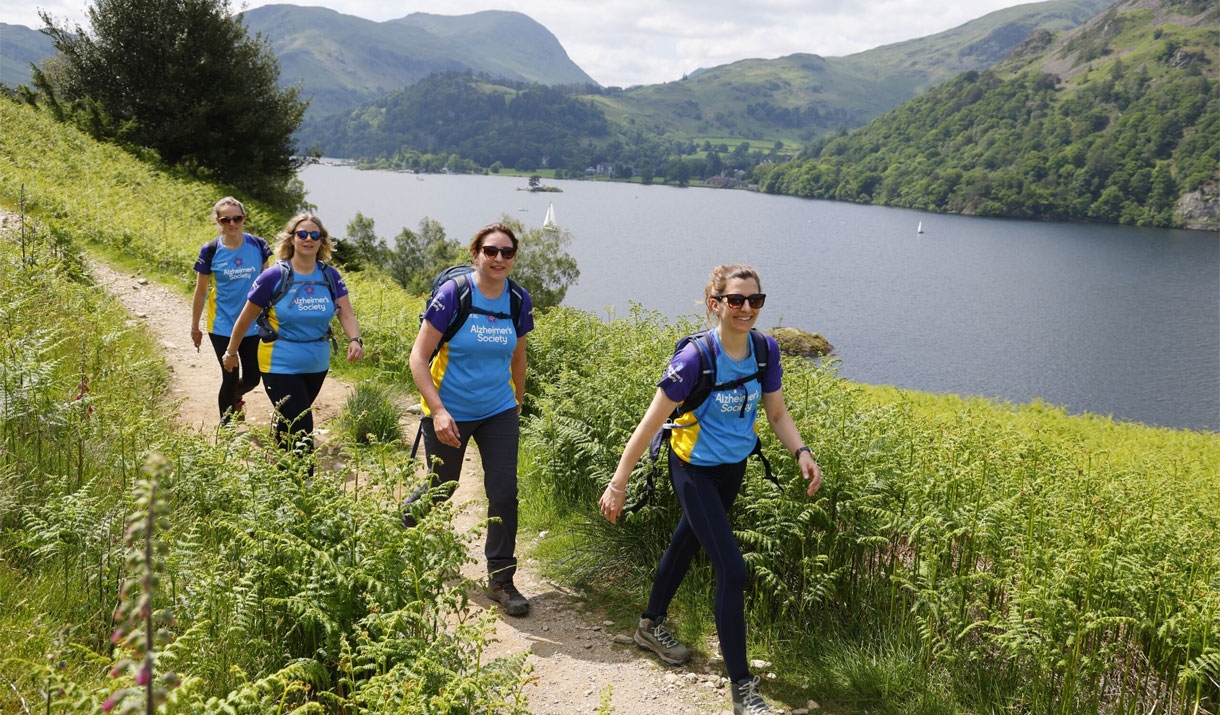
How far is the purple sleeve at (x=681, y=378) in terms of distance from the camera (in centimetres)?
452

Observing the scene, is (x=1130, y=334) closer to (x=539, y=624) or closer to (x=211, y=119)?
(x=211, y=119)

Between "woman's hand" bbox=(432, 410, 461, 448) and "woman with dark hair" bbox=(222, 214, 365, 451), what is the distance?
1.77 meters

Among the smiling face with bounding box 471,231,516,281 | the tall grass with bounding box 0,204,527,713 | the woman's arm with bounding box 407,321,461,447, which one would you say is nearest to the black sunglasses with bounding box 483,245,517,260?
the smiling face with bounding box 471,231,516,281

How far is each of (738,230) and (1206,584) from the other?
13011 cm

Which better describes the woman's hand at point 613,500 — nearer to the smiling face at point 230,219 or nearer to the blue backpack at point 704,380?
the blue backpack at point 704,380

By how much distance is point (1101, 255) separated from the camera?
111875mm

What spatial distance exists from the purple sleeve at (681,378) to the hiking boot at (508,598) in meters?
2.09

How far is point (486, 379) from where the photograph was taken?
564cm

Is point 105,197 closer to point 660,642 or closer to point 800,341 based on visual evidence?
point 660,642

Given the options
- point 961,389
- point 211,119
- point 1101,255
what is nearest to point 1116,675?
point 211,119

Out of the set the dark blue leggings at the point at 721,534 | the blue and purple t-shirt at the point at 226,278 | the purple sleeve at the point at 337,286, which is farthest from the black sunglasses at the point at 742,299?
the blue and purple t-shirt at the point at 226,278

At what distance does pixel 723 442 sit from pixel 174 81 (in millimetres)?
33401

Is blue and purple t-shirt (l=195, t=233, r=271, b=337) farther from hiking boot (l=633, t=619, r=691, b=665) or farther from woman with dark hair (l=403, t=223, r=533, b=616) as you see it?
hiking boot (l=633, t=619, r=691, b=665)

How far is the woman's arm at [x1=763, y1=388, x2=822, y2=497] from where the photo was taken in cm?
480
